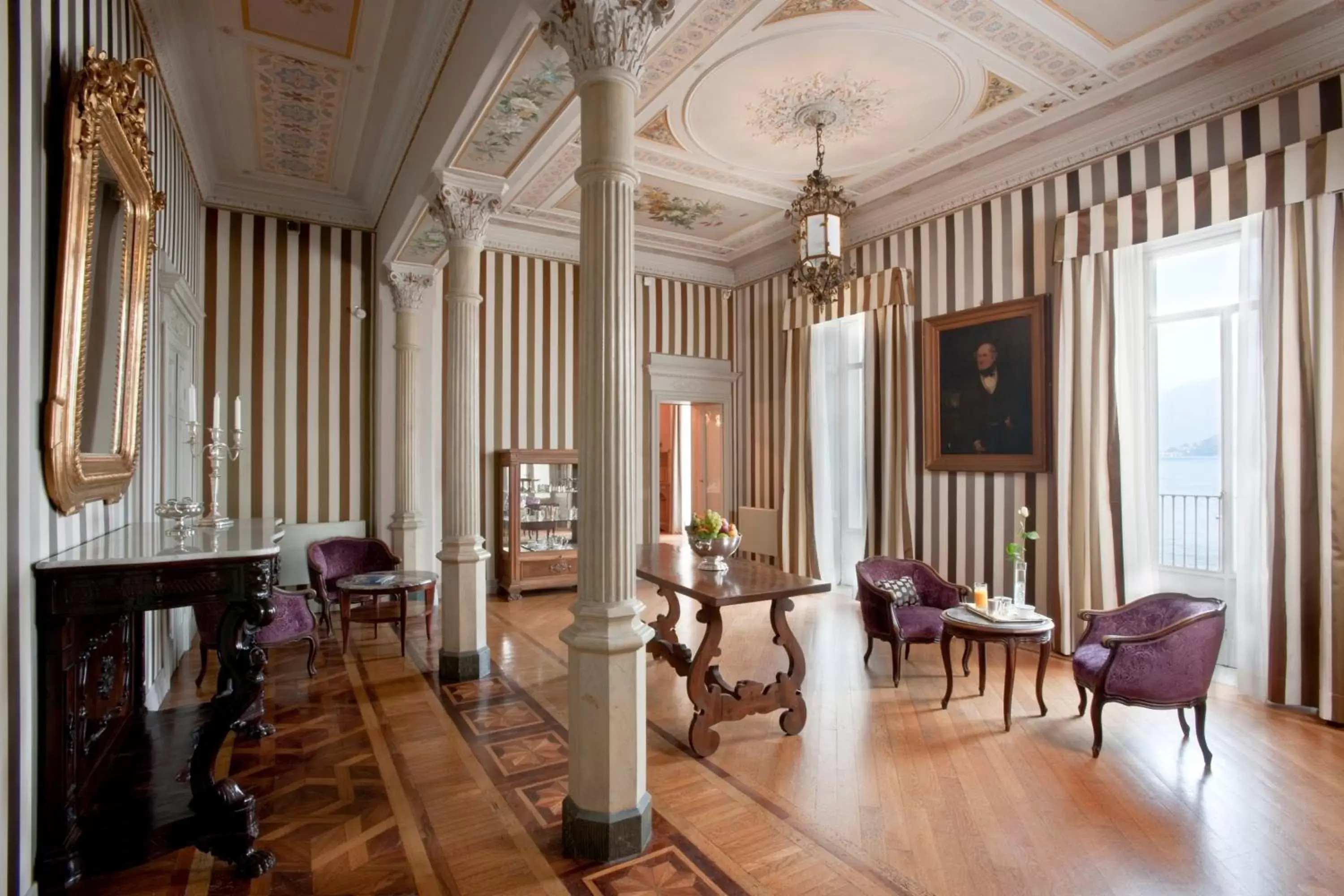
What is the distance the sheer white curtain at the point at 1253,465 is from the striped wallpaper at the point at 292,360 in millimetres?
7213

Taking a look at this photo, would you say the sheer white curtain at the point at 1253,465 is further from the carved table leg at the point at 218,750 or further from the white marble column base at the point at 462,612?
the carved table leg at the point at 218,750

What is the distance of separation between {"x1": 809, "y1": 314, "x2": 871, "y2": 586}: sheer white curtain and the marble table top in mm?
5690

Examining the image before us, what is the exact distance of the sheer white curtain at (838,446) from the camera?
7383 millimetres

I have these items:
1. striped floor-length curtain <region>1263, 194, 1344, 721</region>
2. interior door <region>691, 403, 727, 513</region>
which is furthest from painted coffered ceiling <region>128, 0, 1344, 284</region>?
interior door <region>691, 403, 727, 513</region>

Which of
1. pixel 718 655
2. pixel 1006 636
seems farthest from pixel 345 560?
pixel 1006 636

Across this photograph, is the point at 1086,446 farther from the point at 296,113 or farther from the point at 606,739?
the point at 296,113

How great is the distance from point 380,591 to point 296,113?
3.62m

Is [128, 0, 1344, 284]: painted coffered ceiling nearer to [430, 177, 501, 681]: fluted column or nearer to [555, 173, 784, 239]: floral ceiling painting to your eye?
[555, 173, 784, 239]: floral ceiling painting

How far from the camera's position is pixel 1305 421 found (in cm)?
402

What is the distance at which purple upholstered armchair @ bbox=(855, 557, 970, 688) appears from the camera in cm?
462

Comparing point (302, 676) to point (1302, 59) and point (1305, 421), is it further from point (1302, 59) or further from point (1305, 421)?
point (1302, 59)

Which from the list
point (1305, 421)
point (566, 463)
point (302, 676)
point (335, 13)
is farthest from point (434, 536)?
point (1305, 421)

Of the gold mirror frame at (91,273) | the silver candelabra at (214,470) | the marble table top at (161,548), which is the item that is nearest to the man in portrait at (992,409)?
the marble table top at (161,548)

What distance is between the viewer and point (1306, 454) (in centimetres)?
402
